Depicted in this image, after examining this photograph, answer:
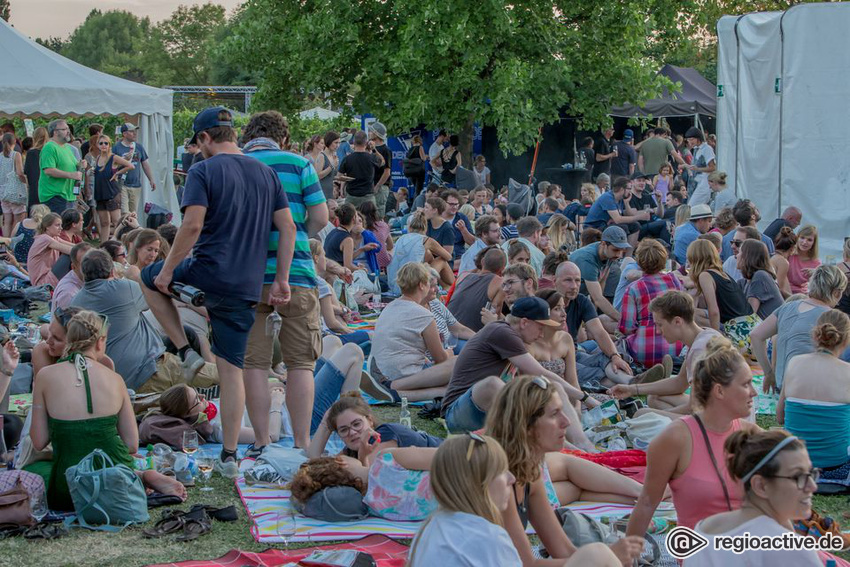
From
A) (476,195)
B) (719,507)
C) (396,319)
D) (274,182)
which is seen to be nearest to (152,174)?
(476,195)

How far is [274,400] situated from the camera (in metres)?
7.23

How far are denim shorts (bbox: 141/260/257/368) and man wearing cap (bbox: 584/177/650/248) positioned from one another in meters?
8.08

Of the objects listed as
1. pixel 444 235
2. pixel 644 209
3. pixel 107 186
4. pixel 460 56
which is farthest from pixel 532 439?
pixel 460 56

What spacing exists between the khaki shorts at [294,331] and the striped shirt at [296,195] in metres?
0.08

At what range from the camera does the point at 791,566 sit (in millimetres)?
3342

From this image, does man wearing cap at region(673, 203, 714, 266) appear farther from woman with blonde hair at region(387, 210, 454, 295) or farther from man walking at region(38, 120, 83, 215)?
man walking at region(38, 120, 83, 215)

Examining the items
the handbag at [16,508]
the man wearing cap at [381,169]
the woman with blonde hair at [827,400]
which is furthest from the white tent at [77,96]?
the woman with blonde hair at [827,400]

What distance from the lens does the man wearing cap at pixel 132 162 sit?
16750 mm

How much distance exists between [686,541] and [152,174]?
1498cm

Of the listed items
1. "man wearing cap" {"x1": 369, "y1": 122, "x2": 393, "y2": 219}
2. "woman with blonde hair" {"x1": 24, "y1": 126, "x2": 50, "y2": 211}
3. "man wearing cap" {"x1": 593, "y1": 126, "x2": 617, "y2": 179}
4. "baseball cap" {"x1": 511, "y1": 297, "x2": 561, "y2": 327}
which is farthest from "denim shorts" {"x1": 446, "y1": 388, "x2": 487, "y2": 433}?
"man wearing cap" {"x1": 593, "y1": 126, "x2": 617, "y2": 179}

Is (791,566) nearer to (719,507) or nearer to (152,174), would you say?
(719,507)

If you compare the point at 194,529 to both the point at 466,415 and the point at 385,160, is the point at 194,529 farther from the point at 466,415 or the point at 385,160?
the point at 385,160

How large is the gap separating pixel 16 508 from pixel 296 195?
7.79 feet

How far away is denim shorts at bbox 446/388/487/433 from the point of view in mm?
6562
